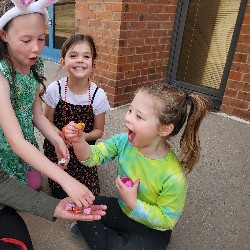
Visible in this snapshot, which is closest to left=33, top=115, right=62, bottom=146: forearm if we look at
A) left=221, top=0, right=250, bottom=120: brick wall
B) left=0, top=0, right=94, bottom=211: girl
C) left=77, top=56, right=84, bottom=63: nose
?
left=0, top=0, right=94, bottom=211: girl

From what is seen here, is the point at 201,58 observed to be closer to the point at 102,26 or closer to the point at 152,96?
the point at 102,26

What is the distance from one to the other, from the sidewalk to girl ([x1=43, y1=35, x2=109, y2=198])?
0.74ft

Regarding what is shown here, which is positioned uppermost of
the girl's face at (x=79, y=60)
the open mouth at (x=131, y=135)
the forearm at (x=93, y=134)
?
the girl's face at (x=79, y=60)

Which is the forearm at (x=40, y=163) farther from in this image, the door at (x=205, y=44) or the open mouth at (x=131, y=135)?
the door at (x=205, y=44)

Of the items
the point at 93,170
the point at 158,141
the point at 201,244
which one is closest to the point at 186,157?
the point at 158,141

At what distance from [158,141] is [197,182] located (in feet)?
3.20

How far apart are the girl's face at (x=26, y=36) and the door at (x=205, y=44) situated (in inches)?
103

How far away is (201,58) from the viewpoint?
13.2 feet

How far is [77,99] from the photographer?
7.43 ft

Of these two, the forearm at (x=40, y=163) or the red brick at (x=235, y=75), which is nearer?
the forearm at (x=40, y=163)

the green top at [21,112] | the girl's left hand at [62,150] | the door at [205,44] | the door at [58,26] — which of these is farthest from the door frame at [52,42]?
the girl's left hand at [62,150]

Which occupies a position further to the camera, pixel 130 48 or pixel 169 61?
pixel 169 61

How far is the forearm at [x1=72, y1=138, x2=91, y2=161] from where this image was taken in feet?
5.20

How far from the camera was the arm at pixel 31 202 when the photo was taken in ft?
5.07
